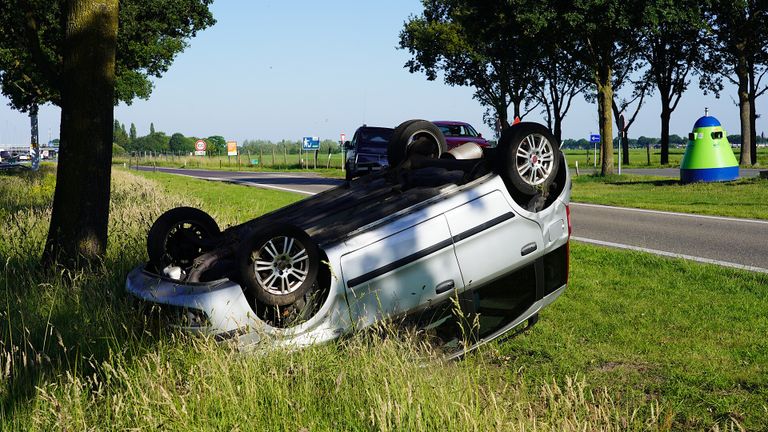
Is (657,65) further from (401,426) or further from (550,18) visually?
(401,426)

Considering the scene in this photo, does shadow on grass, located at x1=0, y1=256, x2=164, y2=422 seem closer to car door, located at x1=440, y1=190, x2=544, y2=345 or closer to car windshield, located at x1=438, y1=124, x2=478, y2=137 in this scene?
car door, located at x1=440, y1=190, x2=544, y2=345

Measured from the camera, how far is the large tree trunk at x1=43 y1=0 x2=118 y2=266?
314 inches

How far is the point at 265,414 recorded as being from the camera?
401 cm

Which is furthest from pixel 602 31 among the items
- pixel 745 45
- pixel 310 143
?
pixel 310 143

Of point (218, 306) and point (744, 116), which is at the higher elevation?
point (744, 116)

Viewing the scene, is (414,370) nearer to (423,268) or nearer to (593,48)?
(423,268)


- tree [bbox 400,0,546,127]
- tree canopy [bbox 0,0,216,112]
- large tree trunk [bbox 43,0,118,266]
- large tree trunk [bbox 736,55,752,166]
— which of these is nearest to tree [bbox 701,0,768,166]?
large tree trunk [bbox 736,55,752,166]

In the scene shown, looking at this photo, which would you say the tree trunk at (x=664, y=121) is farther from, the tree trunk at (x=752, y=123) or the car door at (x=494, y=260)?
the car door at (x=494, y=260)

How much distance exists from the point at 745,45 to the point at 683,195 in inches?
792

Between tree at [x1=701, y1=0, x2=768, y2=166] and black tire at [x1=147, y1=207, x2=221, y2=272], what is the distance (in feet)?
97.9

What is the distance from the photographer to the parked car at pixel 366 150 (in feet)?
75.3

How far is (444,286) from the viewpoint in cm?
500

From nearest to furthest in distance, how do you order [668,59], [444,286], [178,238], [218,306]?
1. [218,306]
2. [444,286]
3. [178,238]
4. [668,59]

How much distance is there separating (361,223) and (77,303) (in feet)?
8.09
